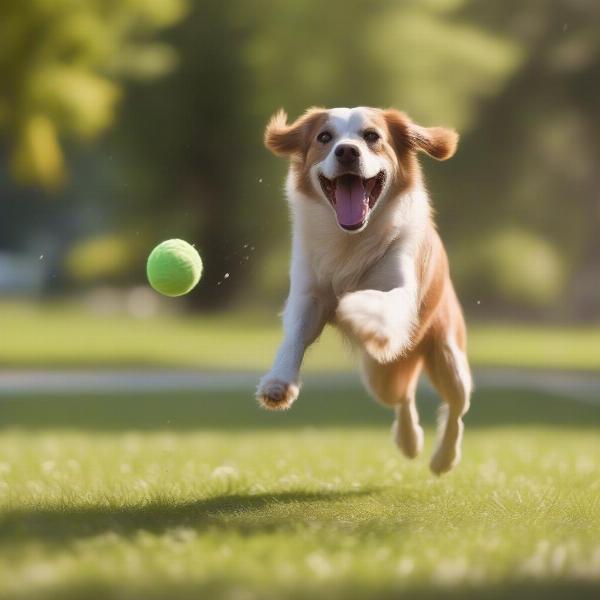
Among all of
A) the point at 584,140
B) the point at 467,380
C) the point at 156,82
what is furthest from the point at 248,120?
the point at 467,380

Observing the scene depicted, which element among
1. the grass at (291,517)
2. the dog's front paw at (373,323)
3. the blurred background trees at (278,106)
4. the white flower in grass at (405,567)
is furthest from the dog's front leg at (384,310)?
the blurred background trees at (278,106)

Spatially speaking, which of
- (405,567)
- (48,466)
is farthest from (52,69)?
(405,567)

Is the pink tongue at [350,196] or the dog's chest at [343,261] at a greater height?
the pink tongue at [350,196]

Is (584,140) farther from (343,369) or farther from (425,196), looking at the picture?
(425,196)

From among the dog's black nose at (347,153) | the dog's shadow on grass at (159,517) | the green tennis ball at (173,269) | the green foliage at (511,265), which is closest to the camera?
the dog's shadow on grass at (159,517)

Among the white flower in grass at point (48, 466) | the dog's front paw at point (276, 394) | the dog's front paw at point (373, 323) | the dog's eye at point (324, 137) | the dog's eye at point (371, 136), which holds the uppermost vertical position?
the dog's eye at point (371, 136)

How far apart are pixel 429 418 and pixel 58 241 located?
111 feet

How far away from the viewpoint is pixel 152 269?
20.2 feet

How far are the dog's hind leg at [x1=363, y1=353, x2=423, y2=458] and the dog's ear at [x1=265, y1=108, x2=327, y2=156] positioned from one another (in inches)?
45.0

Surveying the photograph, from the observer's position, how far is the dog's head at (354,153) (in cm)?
552

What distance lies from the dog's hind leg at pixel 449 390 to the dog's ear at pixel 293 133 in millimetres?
1320

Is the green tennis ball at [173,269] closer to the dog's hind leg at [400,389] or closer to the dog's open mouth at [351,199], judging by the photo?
the dog's open mouth at [351,199]

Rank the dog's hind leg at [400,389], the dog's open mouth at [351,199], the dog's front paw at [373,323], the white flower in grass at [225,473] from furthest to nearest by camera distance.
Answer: the white flower in grass at [225,473], the dog's hind leg at [400,389], the dog's open mouth at [351,199], the dog's front paw at [373,323]

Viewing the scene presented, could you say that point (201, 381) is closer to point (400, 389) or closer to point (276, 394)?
point (400, 389)
